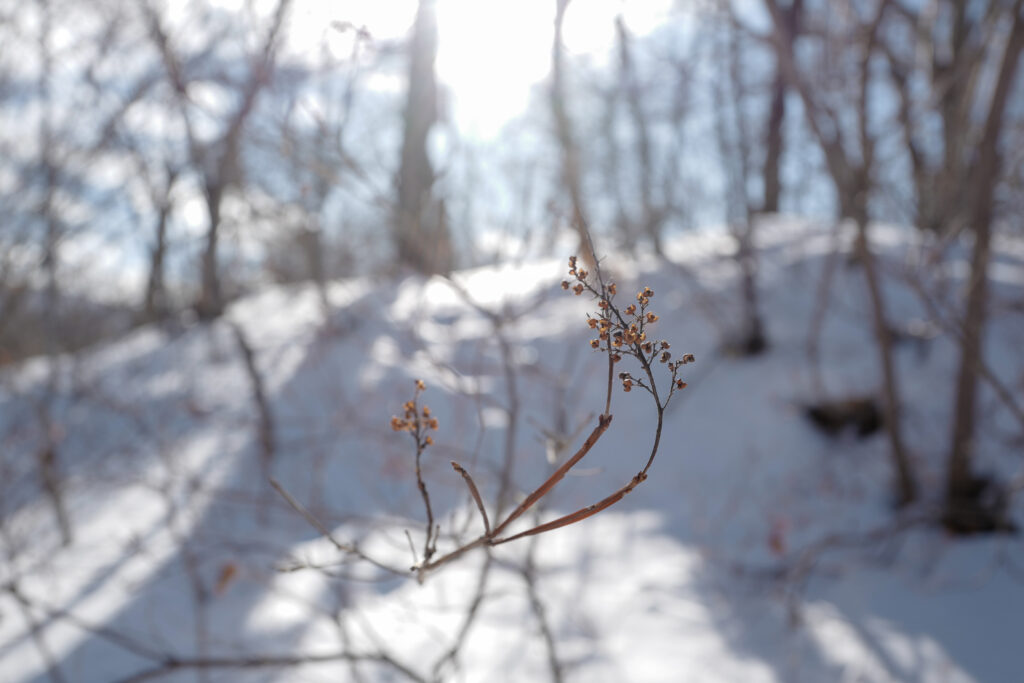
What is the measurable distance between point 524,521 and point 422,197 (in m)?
1.16

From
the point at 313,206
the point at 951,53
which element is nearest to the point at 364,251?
the point at 313,206

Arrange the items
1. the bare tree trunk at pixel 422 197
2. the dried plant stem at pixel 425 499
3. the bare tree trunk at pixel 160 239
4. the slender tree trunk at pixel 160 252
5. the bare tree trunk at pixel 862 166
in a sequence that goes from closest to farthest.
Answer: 1. the dried plant stem at pixel 425 499
2. the bare tree trunk at pixel 422 197
3. the bare tree trunk at pixel 862 166
4. the bare tree trunk at pixel 160 239
5. the slender tree trunk at pixel 160 252

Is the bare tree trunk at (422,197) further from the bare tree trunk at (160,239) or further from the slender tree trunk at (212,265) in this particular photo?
the bare tree trunk at (160,239)

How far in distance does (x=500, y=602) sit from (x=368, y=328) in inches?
135

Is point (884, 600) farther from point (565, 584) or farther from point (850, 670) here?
point (565, 584)

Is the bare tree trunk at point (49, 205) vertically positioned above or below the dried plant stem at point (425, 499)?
above

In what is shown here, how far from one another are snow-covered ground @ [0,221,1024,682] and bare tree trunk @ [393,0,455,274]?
0.25 m

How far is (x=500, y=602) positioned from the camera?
3.11 m

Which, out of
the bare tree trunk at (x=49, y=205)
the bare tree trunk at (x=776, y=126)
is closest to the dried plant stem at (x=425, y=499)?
the bare tree trunk at (x=49, y=205)

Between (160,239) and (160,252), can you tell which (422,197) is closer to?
(160,239)

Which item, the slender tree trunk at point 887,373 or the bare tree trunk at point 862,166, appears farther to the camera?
the slender tree trunk at point 887,373

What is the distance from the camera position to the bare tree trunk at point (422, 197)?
1.76m

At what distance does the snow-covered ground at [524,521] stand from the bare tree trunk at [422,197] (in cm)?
25

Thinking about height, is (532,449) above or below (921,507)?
above
